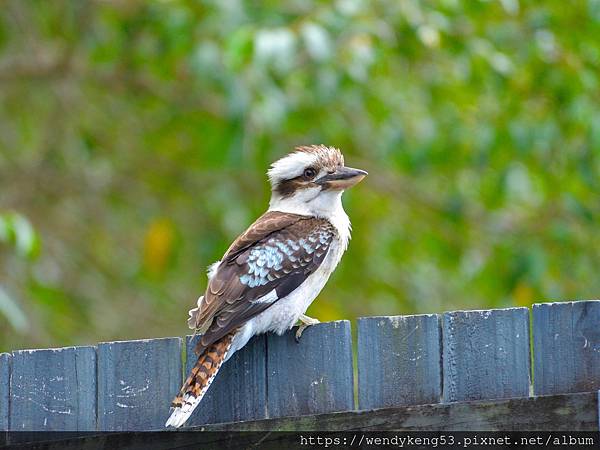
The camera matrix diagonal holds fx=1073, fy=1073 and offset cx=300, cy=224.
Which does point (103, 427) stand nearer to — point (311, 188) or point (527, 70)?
point (311, 188)

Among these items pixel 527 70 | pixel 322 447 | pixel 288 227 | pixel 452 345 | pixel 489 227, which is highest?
pixel 527 70

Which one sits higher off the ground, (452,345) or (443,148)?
(443,148)

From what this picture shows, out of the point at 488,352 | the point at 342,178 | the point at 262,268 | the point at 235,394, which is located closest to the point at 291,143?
the point at 342,178

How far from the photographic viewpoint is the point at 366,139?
7.43 meters

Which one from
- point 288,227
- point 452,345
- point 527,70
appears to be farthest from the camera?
point 527,70

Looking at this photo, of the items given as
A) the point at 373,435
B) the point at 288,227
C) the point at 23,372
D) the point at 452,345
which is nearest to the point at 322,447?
the point at 373,435

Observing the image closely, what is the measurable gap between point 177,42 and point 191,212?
2356mm

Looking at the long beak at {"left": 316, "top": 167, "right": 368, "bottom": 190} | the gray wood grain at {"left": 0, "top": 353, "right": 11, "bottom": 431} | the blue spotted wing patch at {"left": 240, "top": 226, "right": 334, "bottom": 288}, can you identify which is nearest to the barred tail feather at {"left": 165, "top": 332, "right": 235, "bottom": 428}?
the gray wood grain at {"left": 0, "top": 353, "right": 11, "bottom": 431}

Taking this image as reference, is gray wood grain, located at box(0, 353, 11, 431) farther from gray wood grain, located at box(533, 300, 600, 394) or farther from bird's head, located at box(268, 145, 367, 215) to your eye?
bird's head, located at box(268, 145, 367, 215)

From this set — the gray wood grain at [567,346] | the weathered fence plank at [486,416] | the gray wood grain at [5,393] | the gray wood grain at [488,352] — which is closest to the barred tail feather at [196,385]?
the weathered fence plank at [486,416]

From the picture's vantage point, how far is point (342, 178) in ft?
14.7

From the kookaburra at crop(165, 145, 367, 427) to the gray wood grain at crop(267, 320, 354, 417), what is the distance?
147mm

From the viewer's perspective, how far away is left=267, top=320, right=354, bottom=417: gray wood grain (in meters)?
3.05

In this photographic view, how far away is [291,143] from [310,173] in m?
2.23
